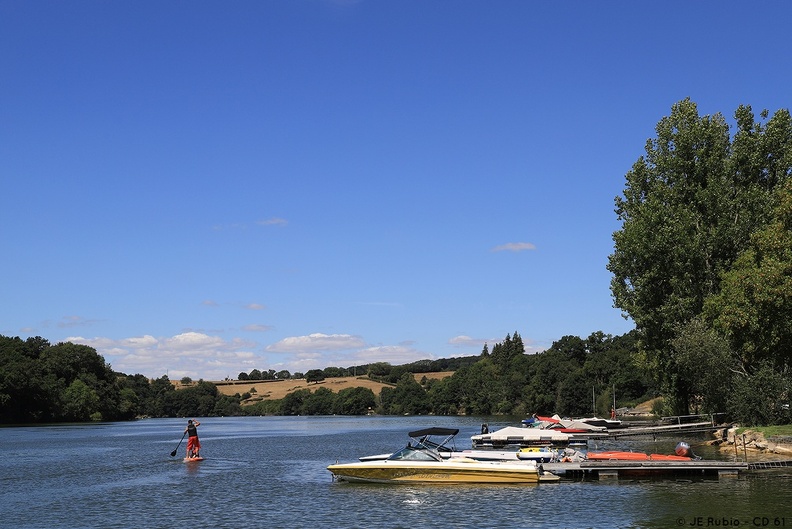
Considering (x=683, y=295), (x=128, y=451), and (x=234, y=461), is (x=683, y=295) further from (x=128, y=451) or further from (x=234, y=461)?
(x=128, y=451)

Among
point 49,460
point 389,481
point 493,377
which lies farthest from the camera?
point 493,377

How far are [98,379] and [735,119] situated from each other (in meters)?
130

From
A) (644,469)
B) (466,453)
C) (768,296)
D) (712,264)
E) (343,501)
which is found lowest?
(343,501)

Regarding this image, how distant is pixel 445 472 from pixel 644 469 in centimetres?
933

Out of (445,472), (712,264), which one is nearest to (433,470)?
(445,472)

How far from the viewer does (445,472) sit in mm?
35219

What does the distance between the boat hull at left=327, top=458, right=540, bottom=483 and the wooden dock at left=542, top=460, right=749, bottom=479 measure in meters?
2.48

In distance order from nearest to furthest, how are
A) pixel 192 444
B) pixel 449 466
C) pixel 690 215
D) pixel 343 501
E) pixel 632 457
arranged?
pixel 343 501
pixel 449 466
pixel 632 457
pixel 192 444
pixel 690 215

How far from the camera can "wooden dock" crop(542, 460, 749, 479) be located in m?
34.8

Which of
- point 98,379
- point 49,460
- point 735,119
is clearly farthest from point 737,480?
point 98,379

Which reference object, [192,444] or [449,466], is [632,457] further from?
[192,444]

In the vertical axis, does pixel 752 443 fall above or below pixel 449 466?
above

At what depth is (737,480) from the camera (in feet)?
109

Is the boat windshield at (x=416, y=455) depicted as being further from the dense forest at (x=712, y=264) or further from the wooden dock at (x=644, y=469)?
the dense forest at (x=712, y=264)
